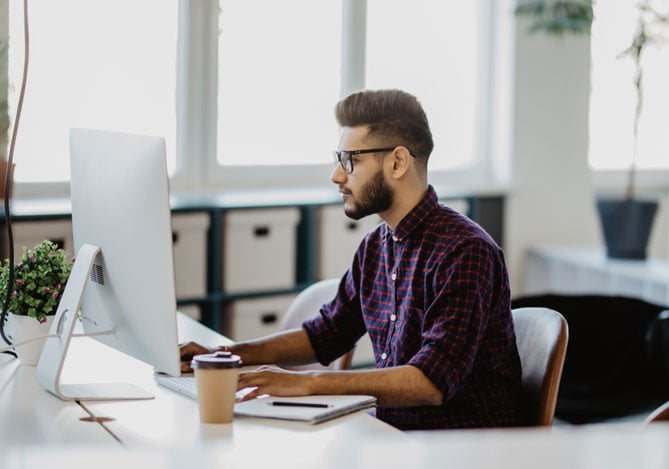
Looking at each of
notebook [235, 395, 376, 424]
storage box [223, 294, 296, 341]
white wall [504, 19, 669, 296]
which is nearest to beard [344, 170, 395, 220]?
notebook [235, 395, 376, 424]

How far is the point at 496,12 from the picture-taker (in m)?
4.95

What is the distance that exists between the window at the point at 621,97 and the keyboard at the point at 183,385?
142 inches

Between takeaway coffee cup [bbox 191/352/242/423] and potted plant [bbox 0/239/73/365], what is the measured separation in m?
0.54

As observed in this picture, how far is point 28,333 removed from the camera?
2.09 meters

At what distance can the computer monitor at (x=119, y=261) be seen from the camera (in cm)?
172

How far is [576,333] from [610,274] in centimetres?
98

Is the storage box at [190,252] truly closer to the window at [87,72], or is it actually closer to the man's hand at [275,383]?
the window at [87,72]

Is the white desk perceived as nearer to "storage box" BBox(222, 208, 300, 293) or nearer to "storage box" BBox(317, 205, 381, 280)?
"storage box" BBox(317, 205, 381, 280)

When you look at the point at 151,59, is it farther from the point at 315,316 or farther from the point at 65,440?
the point at 65,440

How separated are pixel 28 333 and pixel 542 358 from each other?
1038 mm

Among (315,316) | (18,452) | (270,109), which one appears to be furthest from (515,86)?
(18,452)

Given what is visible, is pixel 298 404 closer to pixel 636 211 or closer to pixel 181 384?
pixel 181 384

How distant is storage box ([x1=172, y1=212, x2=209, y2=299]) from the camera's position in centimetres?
379

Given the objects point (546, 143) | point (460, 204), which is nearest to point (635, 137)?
point (546, 143)
